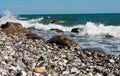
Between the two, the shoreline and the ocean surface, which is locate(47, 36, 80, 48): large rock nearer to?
the ocean surface

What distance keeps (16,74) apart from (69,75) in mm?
1336

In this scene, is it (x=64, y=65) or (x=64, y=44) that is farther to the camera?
(x=64, y=44)

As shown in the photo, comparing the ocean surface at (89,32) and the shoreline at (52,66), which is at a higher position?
the shoreline at (52,66)

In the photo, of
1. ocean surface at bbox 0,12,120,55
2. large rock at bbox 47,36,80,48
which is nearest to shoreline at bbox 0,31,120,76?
large rock at bbox 47,36,80,48

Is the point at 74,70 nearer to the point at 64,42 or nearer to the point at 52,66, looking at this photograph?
the point at 52,66

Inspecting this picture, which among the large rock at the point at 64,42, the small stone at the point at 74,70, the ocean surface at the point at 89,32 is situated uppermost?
the small stone at the point at 74,70

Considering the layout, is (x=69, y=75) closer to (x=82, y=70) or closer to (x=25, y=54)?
(x=82, y=70)

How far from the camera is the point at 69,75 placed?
7844mm

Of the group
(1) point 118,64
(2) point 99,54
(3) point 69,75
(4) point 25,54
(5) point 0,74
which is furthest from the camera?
(2) point 99,54

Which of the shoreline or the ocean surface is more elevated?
the shoreline

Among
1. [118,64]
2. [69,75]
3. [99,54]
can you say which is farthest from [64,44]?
[69,75]

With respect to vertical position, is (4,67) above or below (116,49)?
above

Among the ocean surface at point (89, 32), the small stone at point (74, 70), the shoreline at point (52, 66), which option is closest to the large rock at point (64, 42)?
the ocean surface at point (89, 32)

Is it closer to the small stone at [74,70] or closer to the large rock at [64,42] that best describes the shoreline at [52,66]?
the small stone at [74,70]
